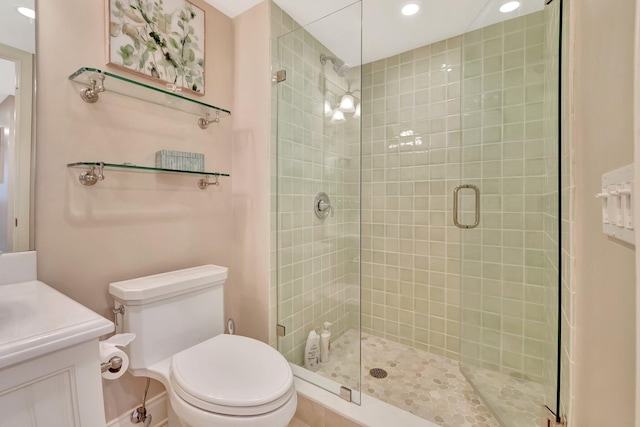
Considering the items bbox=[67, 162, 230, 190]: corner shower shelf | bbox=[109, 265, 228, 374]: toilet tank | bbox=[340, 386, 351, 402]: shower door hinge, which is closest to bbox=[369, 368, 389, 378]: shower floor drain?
bbox=[340, 386, 351, 402]: shower door hinge

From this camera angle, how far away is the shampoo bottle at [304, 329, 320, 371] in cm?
169

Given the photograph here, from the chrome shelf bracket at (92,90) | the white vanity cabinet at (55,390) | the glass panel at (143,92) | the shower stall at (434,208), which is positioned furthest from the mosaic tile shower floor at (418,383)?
the chrome shelf bracket at (92,90)

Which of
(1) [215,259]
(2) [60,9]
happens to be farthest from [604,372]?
(2) [60,9]

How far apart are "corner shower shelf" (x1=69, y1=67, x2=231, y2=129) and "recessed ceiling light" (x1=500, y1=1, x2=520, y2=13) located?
1.64 m

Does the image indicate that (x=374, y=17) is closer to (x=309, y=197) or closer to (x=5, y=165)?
(x=309, y=197)

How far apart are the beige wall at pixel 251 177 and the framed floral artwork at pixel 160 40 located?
10.0 inches

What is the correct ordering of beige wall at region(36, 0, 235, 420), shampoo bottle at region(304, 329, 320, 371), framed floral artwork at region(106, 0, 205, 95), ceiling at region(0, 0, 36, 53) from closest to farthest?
ceiling at region(0, 0, 36, 53), beige wall at region(36, 0, 235, 420), framed floral artwork at region(106, 0, 205, 95), shampoo bottle at region(304, 329, 320, 371)

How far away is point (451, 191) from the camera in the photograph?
1.93 metres

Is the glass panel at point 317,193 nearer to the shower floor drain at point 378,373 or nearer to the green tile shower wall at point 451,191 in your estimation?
the shower floor drain at point 378,373

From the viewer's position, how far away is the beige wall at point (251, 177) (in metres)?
1.62

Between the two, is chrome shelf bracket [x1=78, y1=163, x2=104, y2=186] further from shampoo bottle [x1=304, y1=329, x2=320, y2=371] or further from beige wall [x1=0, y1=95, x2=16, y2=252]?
shampoo bottle [x1=304, y1=329, x2=320, y2=371]

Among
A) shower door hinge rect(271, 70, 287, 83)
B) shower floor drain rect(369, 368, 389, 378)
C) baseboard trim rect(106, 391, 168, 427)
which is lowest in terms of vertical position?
shower floor drain rect(369, 368, 389, 378)

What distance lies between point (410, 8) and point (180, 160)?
1.61 meters

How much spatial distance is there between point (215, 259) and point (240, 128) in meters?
0.84
